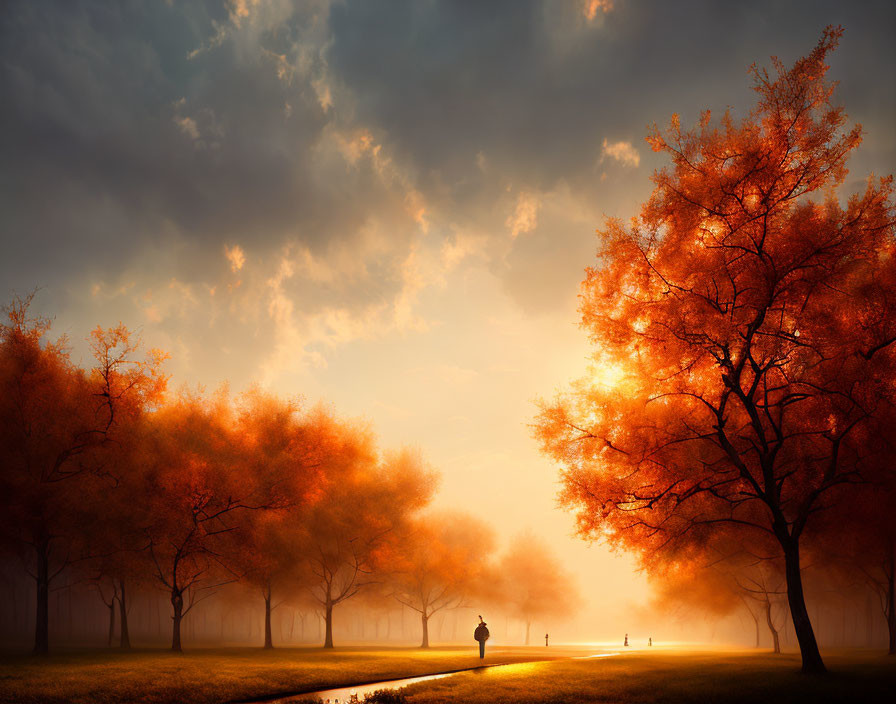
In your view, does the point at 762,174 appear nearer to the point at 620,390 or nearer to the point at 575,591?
the point at 620,390

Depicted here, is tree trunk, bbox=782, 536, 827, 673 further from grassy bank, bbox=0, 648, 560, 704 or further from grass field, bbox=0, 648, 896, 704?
grassy bank, bbox=0, 648, 560, 704

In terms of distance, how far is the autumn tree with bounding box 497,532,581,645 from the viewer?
64.2m

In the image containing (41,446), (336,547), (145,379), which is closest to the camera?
(41,446)

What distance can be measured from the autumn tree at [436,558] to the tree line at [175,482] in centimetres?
45

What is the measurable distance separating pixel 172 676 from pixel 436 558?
3177cm

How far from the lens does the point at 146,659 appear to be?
21.8 meters

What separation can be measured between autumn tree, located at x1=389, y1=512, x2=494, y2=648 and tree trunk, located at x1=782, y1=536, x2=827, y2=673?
25252mm

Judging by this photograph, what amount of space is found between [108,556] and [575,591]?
56421 millimetres

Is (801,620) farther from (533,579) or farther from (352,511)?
(533,579)

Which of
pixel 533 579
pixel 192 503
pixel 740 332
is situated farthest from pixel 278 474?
pixel 533 579

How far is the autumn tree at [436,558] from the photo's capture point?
3981 cm

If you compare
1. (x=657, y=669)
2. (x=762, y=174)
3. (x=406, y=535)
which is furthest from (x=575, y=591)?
(x=762, y=174)

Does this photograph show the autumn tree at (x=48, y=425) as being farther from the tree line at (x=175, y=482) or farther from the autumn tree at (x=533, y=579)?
the autumn tree at (x=533, y=579)

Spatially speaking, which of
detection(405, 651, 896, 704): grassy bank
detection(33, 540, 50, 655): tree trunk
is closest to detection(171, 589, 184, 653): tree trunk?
detection(33, 540, 50, 655): tree trunk
